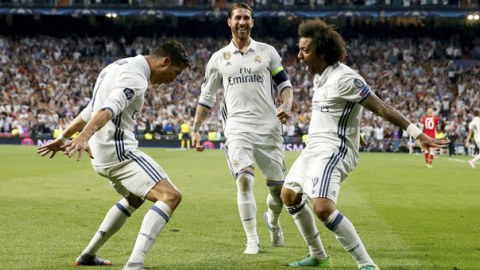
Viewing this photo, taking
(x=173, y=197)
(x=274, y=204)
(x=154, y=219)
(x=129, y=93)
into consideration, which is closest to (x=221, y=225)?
(x=274, y=204)

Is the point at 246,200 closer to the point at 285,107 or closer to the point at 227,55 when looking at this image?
the point at 285,107

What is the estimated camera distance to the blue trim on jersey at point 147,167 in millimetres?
5523

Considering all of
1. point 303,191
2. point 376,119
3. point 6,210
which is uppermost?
point 303,191

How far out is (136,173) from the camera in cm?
551

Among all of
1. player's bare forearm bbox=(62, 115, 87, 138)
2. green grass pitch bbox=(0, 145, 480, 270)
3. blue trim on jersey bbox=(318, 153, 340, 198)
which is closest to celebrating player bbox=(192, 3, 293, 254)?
green grass pitch bbox=(0, 145, 480, 270)

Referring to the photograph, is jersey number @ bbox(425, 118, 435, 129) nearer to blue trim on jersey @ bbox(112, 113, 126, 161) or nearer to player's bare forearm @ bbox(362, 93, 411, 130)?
player's bare forearm @ bbox(362, 93, 411, 130)

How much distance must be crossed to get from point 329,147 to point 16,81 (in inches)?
1620

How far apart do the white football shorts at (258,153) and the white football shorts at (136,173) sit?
1.66m

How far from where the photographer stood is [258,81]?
7.38m

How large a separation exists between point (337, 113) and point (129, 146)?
6.13 feet

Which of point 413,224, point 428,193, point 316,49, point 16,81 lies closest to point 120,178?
point 316,49

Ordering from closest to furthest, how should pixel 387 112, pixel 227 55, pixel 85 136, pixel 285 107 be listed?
pixel 85 136 < pixel 387 112 < pixel 285 107 < pixel 227 55

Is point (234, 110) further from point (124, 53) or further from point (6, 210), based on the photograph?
point (124, 53)

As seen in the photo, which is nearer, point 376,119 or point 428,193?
point 428,193
